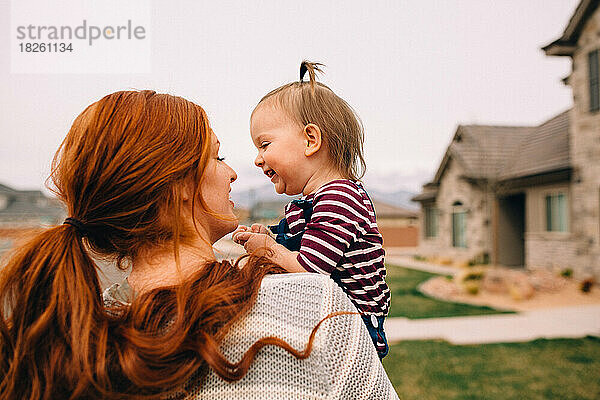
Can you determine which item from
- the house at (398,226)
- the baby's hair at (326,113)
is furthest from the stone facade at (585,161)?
the house at (398,226)

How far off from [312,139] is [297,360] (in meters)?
0.88

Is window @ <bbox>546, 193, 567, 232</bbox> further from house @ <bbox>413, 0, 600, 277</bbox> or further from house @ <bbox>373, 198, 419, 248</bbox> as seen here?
house @ <bbox>373, 198, 419, 248</bbox>

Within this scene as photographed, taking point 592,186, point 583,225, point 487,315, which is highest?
point 592,186

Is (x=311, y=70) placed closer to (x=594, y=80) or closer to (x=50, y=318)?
(x=50, y=318)

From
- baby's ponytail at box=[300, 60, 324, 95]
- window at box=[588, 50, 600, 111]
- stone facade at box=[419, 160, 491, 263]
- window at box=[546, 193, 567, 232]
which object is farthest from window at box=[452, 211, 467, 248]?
baby's ponytail at box=[300, 60, 324, 95]

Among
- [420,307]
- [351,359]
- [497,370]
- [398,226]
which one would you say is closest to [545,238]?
[420,307]

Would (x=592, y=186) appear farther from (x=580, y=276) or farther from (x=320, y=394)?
(x=320, y=394)

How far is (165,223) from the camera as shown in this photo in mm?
1462

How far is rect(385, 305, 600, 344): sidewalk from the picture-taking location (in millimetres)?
7863

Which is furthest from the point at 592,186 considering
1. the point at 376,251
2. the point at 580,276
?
the point at 376,251

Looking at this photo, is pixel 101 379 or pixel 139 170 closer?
pixel 101 379

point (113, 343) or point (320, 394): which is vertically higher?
point (113, 343)

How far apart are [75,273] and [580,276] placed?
1339 cm

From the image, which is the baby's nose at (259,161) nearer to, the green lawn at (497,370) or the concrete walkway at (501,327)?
the green lawn at (497,370)
